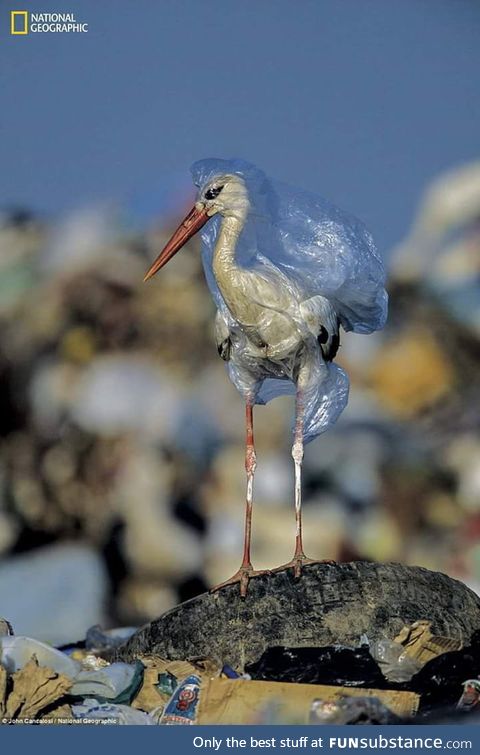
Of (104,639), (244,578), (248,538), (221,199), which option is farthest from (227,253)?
(104,639)

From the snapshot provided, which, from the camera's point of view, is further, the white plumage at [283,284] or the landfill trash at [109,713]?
the white plumage at [283,284]

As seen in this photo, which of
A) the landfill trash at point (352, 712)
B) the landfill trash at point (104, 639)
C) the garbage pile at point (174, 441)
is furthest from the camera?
the garbage pile at point (174, 441)

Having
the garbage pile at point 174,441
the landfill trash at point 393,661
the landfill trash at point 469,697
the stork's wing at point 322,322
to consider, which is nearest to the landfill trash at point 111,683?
the landfill trash at point 393,661

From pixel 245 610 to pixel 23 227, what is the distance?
2.87 m

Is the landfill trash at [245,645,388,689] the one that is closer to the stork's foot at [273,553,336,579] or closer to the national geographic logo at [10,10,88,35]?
the stork's foot at [273,553,336,579]

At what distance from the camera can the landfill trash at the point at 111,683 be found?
436cm

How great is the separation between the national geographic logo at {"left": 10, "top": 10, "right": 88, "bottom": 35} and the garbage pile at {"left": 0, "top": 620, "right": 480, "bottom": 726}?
3012mm

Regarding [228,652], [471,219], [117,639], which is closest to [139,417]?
[117,639]

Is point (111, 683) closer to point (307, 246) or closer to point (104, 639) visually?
point (104, 639)

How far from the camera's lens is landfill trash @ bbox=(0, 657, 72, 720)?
4340 millimetres

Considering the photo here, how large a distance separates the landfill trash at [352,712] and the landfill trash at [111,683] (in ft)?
2.12

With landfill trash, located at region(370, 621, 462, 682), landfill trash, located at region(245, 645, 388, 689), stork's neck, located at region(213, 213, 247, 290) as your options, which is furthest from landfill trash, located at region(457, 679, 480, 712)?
stork's neck, located at region(213, 213, 247, 290)

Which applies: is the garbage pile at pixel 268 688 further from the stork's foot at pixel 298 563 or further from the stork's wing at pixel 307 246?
the stork's wing at pixel 307 246

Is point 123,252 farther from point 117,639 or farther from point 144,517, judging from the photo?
point 117,639
